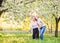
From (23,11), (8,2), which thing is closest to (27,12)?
(23,11)

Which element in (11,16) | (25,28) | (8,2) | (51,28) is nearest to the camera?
(8,2)

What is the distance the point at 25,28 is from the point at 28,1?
8.14m

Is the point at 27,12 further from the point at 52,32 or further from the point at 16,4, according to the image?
the point at 52,32

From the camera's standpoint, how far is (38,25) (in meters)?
12.7

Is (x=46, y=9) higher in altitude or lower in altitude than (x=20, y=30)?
higher

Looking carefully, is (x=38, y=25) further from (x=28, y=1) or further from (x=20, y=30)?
(x=20, y=30)

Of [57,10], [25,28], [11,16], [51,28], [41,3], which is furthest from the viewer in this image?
[51,28]

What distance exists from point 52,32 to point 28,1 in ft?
41.5

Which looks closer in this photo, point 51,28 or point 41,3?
point 41,3

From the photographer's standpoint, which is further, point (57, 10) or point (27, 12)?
point (57, 10)

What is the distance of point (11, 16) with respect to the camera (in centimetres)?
1515

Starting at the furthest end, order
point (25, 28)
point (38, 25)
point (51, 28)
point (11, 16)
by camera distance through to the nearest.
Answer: point (51, 28), point (25, 28), point (11, 16), point (38, 25)

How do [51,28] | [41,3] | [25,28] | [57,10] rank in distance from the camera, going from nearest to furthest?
[41,3] < [57,10] < [25,28] < [51,28]

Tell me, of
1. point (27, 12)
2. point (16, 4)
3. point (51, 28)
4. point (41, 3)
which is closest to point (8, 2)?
point (16, 4)
